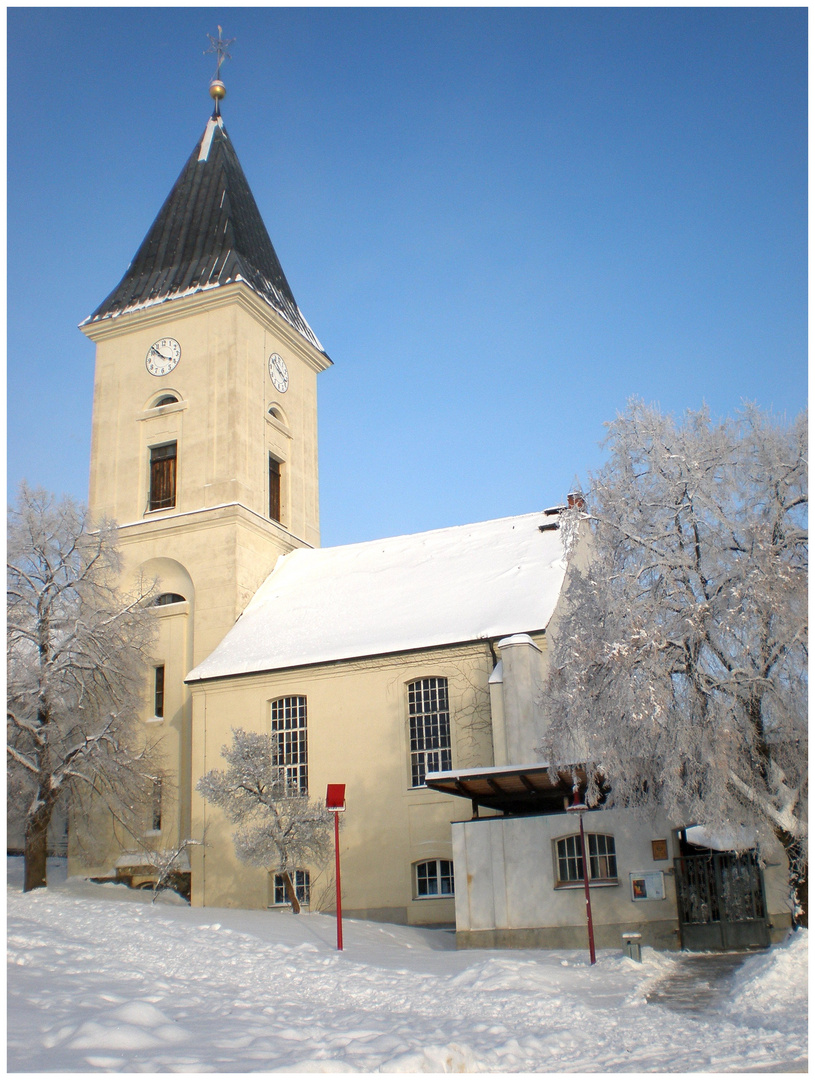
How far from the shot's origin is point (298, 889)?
25.6 meters

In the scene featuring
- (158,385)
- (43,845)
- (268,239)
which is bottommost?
(43,845)

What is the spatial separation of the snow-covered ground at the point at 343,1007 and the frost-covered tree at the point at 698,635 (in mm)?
2498

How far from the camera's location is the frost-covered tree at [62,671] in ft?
71.6

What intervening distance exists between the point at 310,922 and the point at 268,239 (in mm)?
27575

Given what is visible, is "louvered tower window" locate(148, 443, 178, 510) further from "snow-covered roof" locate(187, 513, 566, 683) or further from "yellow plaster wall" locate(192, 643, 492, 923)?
"yellow plaster wall" locate(192, 643, 492, 923)

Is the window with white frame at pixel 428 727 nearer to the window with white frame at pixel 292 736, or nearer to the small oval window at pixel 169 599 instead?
the window with white frame at pixel 292 736

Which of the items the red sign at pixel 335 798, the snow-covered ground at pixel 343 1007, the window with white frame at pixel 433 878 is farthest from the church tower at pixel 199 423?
the snow-covered ground at pixel 343 1007

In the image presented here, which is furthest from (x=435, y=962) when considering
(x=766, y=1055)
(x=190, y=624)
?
(x=190, y=624)

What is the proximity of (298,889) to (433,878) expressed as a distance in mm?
3706

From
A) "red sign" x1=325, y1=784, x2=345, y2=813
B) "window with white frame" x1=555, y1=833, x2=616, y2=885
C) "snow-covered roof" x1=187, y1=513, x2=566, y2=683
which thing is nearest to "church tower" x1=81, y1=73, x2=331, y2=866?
"snow-covered roof" x1=187, y1=513, x2=566, y2=683

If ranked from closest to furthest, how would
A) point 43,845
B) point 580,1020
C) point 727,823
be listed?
point 580,1020 < point 727,823 < point 43,845

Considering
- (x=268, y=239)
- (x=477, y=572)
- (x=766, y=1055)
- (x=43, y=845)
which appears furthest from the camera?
(x=268, y=239)

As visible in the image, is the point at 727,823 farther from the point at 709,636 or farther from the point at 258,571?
the point at 258,571

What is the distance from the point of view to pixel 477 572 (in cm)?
2875
